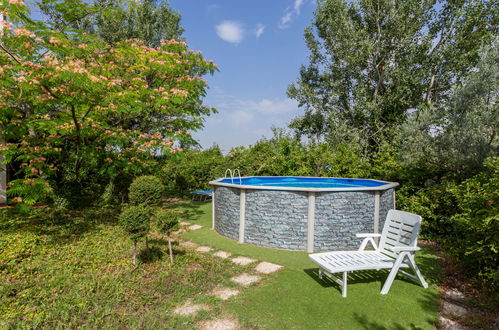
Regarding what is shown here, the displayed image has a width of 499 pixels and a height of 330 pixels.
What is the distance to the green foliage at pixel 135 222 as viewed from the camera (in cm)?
514

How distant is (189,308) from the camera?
4.05 metres

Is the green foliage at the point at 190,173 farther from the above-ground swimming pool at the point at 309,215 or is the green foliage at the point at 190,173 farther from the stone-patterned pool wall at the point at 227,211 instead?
the above-ground swimming pool at the point at 309,215

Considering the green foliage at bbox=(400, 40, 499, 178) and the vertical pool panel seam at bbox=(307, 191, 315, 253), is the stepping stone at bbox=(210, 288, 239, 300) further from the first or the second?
the green foliage at bbox=(400, 40, 499, 178)

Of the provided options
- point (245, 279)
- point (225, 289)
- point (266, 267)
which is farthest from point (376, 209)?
point (225, 289)

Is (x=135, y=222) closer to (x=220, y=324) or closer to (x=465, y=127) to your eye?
(x=220, y=324)

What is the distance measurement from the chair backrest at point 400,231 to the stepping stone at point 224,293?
2.84 m

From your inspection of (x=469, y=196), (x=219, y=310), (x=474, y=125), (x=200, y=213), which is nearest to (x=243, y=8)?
(x=200, y=213)

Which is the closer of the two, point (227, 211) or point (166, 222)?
point (166, 222)

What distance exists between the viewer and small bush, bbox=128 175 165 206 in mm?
7938

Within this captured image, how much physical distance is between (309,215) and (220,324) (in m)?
3.56

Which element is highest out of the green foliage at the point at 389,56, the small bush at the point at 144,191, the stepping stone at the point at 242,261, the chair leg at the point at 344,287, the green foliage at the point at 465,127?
the green foliage at the point at 389,56

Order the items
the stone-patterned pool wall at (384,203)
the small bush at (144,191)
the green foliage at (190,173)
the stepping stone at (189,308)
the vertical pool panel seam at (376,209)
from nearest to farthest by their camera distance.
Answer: the stepping stone at (189,308) → the vertical pool panel seam at (376,209) → the stone-patterned pool wall at (384,203) → the small bush at (144,191) → the green foliage at (190,173)

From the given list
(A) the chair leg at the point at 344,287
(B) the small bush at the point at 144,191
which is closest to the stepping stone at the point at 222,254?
(A) the chair leg at the point at 344,287

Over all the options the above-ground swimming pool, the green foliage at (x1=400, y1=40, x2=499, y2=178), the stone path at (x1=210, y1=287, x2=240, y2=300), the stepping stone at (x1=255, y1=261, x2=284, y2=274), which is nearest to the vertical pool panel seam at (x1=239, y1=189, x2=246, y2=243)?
the above-ground swimming pool
